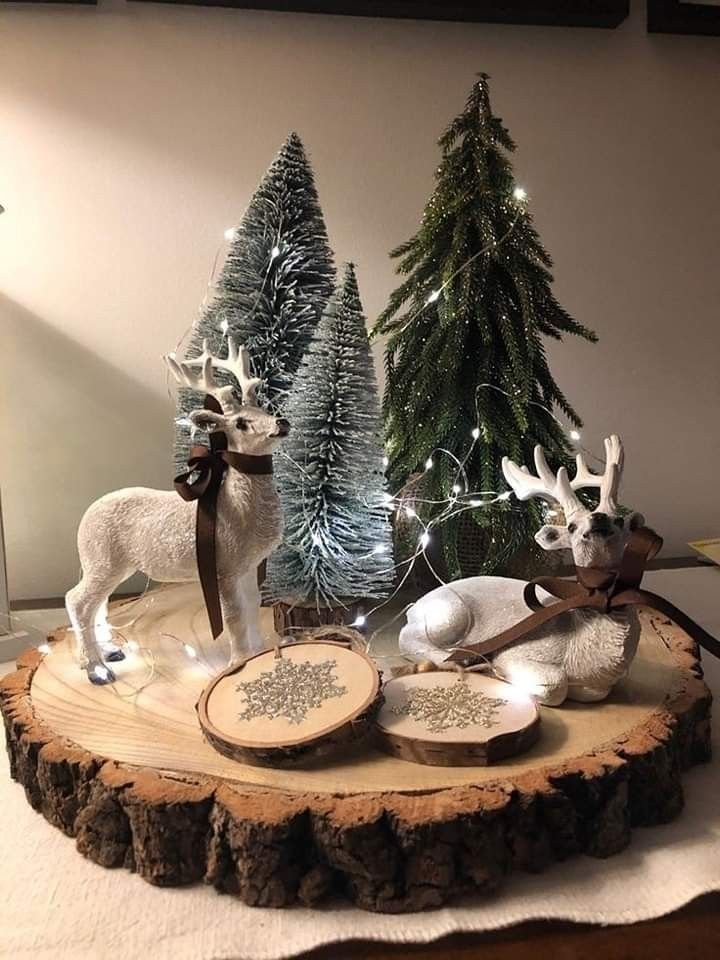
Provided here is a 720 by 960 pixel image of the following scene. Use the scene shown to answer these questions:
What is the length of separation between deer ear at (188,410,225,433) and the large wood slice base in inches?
12.4

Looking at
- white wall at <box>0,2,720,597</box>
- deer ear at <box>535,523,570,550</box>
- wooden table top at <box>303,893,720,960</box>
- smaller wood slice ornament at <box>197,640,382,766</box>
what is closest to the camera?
wooden table top at <box>303,893,720,960</box>

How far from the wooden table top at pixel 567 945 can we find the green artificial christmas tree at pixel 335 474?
47 cm

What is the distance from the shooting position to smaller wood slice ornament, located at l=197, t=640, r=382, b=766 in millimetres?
732

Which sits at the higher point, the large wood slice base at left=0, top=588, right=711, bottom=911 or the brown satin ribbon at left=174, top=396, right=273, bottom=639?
the brown satin ribbon at left=174, top=396, right=273, bottom=639

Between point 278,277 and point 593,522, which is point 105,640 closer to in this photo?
point 278,277

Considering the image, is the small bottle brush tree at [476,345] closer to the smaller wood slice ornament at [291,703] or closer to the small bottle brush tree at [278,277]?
the small bottle brush tree at [278,277]

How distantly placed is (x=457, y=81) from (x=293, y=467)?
32.3 inches

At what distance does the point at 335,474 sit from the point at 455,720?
0.37 meters

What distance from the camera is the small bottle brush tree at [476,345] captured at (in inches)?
40.7

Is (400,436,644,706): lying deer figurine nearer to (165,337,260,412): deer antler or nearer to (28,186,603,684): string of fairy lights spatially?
(28,186,603,684): string of fairy lights

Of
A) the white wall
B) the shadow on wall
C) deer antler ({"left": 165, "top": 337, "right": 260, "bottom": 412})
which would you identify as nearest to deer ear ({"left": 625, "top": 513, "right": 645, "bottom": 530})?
deer antler ({"left": 165, "top": 337, "right": 260, "bottom": 412})

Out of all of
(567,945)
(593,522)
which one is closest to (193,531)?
(593,522)

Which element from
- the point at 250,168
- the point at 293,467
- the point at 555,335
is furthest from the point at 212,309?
the point at 555,335

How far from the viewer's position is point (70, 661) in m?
0.98
